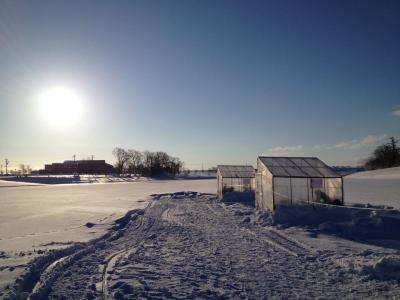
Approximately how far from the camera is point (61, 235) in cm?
1338

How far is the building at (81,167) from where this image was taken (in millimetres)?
145538

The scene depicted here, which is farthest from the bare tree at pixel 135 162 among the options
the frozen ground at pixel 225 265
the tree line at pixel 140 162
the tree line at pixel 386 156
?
the frozen ground at pixel 225 265

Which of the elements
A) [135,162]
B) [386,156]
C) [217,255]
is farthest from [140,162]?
[217,255]

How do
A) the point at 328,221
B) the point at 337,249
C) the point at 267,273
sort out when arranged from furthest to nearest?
1. the point at 328,221
2. the point at 337,249
3. the point at 267,273

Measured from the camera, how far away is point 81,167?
147375mm

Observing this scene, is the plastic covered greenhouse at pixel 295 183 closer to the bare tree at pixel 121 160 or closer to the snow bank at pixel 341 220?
the snow bank at pixel 341 220

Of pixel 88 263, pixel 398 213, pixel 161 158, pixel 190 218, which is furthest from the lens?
pixel 161 158

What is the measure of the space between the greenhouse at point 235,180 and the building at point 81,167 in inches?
4665

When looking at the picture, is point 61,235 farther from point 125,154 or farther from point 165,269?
point 125,154

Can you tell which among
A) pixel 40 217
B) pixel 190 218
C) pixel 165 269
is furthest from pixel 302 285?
pixel 40 217

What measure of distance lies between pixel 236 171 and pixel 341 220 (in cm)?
1876

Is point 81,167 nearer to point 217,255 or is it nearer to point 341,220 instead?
point 341,220

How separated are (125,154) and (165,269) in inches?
4759

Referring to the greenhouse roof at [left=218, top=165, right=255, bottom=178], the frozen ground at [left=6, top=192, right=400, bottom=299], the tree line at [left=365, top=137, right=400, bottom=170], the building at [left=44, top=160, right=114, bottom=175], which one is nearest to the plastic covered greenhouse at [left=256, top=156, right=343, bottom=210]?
the frozen ground at [left=6, top=192, right=400, bottom=299]
